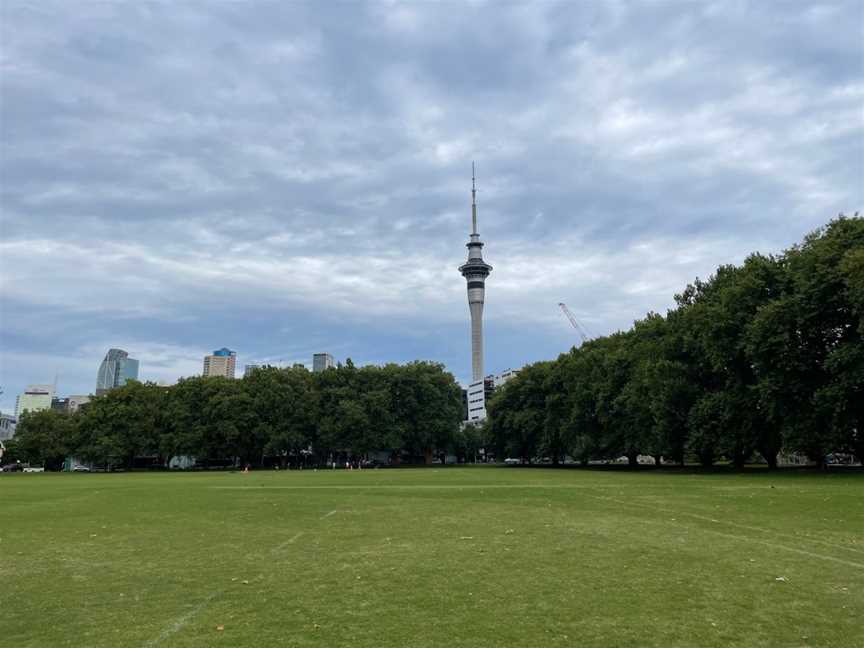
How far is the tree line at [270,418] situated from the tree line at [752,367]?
105ft

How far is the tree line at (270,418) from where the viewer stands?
88125mm

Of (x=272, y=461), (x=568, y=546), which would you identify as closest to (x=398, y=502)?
(x=568, y=546)

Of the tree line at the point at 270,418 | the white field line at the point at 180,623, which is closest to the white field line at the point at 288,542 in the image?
the white field line at the point at 180,623

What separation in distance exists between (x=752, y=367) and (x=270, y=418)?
63971mm

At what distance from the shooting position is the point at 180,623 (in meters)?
7.77

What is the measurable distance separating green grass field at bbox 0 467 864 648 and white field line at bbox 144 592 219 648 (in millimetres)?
32

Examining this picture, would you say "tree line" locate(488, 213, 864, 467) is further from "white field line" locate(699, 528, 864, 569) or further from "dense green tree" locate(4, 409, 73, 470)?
"dense green tree" locate(4, 409, 73, 470)

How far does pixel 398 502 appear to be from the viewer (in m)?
23.7

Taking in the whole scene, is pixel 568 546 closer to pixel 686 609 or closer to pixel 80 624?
pixel 686 609

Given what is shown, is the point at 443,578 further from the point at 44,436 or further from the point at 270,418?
the point at 44,436

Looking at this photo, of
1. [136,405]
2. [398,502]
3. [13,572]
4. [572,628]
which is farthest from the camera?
[136,405]

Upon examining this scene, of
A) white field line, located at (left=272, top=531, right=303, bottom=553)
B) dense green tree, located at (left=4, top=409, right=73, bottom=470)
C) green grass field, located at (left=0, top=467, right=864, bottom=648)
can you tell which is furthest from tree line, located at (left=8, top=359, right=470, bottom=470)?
white field line, located at (left=272, top=531, right=303, bottom=553)

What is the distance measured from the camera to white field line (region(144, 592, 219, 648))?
7.11 meters

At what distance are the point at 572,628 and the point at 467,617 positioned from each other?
1.26 metres
